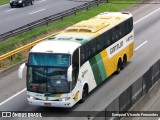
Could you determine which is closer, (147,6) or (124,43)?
(124,43)

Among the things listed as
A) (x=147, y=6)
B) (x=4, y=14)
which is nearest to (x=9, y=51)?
(x=4, y=14)

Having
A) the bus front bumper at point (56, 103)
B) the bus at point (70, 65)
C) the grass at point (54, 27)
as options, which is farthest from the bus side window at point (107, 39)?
the grass at point (54, 27)

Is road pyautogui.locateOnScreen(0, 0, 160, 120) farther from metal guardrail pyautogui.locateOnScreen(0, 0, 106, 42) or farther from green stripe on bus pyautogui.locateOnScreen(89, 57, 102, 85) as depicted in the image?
metal guardrail pyautogui.locateOnScreen(0, 0, 106, 42)

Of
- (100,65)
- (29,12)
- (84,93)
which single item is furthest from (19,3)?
(84,93)

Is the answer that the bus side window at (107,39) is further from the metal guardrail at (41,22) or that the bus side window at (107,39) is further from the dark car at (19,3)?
the dark car at (19,3)

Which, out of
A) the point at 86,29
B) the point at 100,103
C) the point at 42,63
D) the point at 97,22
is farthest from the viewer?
the point at 97,22

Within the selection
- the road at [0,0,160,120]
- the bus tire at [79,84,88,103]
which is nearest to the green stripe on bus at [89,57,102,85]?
the road at [0,0,160,120]

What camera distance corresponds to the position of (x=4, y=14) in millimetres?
49125

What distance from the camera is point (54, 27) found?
39094 mm

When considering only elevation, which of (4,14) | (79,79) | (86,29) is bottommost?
(4,14)

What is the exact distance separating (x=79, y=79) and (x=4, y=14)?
29138mm

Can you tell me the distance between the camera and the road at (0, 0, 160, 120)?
22.2 m

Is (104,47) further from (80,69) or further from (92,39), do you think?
(80,69)

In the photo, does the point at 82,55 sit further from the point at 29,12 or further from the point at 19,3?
the point at 19,3
